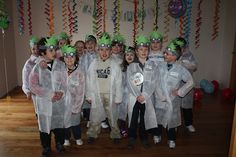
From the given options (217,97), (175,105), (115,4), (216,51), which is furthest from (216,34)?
(175,105)

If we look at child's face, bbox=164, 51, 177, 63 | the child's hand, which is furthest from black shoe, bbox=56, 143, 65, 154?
child's face, bbox=164, 51, 177, 63

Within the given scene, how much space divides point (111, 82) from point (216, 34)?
360 cm

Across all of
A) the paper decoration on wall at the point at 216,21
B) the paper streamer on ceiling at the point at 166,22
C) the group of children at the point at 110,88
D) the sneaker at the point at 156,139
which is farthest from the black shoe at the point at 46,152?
the paper decoration on wall at the point at 216,21

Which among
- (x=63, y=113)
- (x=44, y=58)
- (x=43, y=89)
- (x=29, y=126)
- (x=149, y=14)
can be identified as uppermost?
(x=149, y=14)

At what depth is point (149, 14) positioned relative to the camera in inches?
221

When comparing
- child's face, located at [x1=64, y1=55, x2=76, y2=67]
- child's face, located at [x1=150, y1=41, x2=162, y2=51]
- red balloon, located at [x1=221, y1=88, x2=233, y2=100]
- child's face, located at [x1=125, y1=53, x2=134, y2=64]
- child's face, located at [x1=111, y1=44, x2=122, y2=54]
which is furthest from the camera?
red balloon, located at [x1=221, y1=88, x2=233, y2=100]

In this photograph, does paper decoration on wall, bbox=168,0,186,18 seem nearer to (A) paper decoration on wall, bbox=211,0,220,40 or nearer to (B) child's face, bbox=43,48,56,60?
(A) paper decoration on wall, bbox=211,0,220,40

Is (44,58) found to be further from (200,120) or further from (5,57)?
(5,57)

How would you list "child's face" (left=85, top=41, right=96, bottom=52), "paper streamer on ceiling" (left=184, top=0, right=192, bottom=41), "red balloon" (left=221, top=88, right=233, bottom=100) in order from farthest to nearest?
"paper streamer on ceiling" (left=184, top=0, right=192, bottom=41) → "red balloon" (left=221, top=88, right=233, bottom=100) → "child's face" (left=85, top=41, right=96, bottom=52)

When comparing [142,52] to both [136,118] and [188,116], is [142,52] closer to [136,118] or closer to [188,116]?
[136,118]

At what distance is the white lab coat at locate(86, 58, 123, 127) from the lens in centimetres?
304

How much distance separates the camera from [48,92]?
107 inches

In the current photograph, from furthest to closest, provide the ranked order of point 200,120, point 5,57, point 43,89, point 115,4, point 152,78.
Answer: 1. point 115,4
2. point 5,57
3. point 200,120
4. point 152,78
5. point 43,89

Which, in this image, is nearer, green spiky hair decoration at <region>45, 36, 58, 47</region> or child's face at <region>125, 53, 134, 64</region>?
green spiky hair decoration at <region>45, 36, 58, 47</region>
